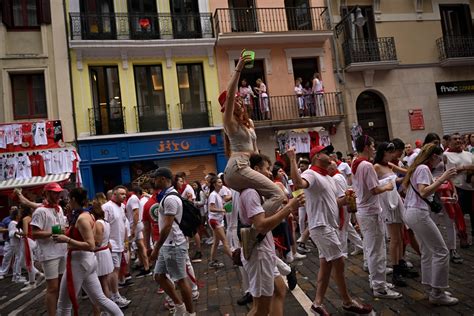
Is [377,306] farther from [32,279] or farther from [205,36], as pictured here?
[205,36]

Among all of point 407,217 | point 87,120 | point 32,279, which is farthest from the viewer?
point 87,120

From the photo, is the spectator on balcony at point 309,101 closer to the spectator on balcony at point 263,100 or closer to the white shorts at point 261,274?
the spectator on balcony at point 263,100

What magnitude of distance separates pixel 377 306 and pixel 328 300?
2.20 feet

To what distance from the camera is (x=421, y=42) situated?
18219mm

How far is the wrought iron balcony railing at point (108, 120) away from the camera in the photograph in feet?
51.8

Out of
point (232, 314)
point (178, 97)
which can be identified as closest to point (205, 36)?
point (178, 97)

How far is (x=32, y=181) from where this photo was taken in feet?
44.7

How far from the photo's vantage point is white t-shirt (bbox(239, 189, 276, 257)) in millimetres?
3402

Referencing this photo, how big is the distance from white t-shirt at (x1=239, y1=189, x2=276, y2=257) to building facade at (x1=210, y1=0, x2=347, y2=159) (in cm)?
1286

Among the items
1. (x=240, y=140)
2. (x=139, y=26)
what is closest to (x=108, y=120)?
(x=139, y=26)

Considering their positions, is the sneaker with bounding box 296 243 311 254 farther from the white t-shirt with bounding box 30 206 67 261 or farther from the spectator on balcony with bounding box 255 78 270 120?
the spectator on balcony with bounding box 255 78 270 120

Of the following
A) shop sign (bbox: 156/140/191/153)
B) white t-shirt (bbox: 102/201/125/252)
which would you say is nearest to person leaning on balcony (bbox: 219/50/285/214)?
white t-shirt (bbox: 102/201/125/252)

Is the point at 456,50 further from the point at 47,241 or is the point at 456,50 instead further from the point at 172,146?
the point at 47,241

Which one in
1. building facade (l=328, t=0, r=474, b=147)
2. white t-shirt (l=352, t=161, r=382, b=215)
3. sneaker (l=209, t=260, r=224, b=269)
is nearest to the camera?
white t-shirt (l=352, t=161, r=382, b=215)
